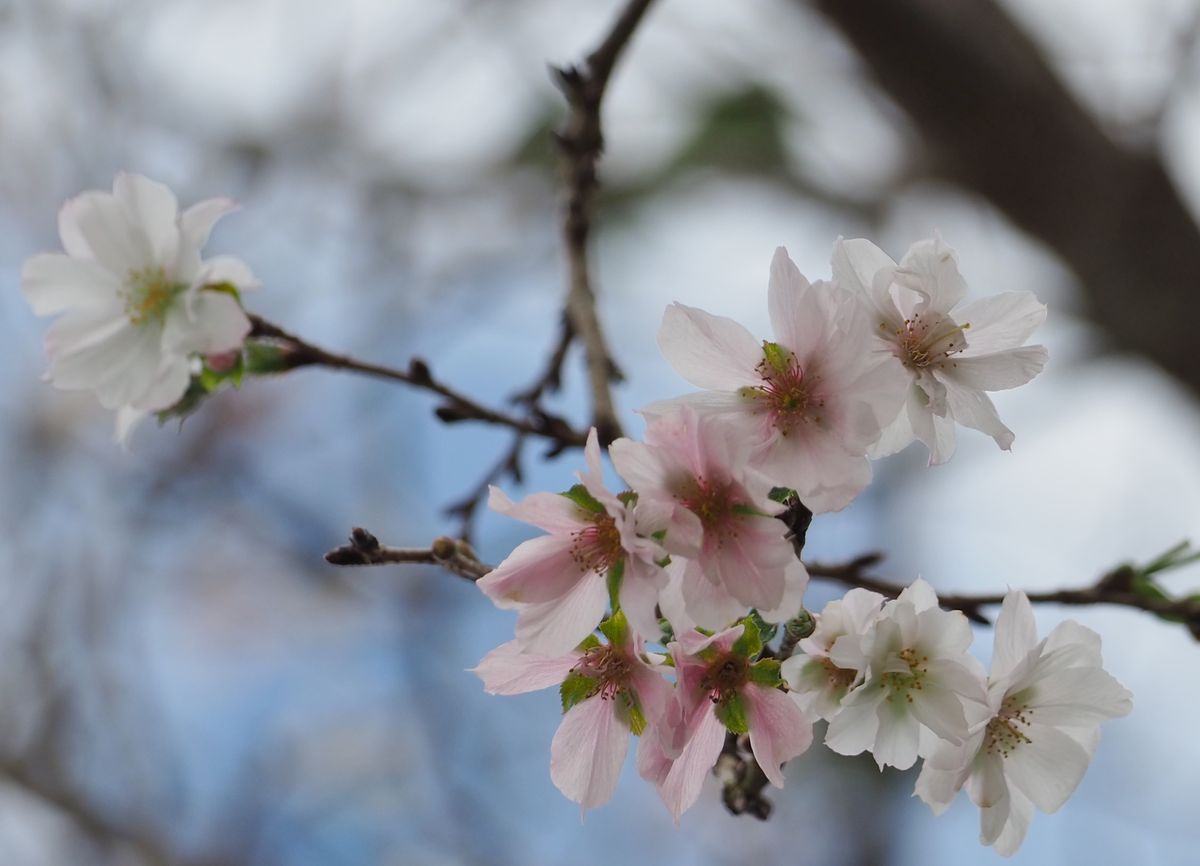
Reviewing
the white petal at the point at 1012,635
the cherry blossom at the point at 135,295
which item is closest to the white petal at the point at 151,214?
the cherry blossom at the point at 135,295

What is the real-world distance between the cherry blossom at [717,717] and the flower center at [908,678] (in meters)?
0.05

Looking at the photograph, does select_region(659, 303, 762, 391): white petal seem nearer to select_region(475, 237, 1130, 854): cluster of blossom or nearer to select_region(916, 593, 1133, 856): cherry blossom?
select_region(475, 237, 1130, 854): cluster of blossom

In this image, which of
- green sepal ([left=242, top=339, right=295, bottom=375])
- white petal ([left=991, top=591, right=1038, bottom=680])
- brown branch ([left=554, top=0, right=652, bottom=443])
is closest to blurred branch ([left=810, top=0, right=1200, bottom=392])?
brown branch ([left=554, top=0, right=652, bottom=443])

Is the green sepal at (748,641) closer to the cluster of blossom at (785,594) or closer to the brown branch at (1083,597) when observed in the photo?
the cluster of blossom at (785,594)

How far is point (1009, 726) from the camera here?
0.66 metres

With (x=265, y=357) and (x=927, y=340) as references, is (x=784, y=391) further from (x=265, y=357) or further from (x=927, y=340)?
(x=265, y=357)

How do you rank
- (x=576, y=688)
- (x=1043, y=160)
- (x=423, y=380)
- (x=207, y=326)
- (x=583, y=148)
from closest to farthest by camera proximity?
(x=576, y=688) < (x=207, y=326) < (x=423, y=380) < (x=583, y=148) < (x=1043, y=160)

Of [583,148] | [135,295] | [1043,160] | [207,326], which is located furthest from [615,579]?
[1043,160]

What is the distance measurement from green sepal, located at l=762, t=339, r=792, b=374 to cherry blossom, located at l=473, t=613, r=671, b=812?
0.59ft

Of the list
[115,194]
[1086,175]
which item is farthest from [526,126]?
[115,194]

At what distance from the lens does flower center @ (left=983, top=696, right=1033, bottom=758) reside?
65cm

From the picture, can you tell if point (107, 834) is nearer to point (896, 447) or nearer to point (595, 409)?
point (595, 409)

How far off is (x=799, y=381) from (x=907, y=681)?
7.2 inches

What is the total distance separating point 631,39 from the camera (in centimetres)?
115
